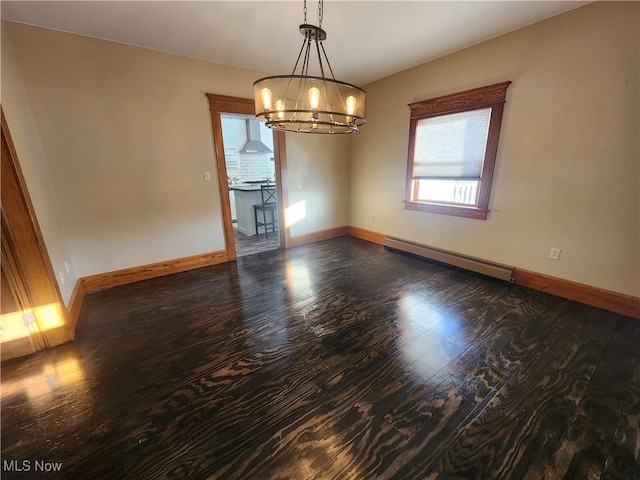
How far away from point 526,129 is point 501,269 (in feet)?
4.90

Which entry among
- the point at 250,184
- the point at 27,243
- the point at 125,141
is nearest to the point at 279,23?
the point at 125,141

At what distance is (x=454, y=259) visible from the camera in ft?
11.1

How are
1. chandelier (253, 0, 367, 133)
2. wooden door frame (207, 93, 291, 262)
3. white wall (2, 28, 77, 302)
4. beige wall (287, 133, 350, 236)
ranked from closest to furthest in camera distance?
chandelier (253, 0, 367, 133) < white wall (2, 28, 77, 302) < wooden door frame (207, 93, 291, 262) < beige wall (287, 133, 350, 236)

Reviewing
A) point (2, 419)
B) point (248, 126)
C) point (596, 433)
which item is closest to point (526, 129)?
point (596, 433)

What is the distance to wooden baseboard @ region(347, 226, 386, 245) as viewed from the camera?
4.54 metres

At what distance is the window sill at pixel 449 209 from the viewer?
318 centimetres

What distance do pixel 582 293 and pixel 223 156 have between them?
4257 millimetres

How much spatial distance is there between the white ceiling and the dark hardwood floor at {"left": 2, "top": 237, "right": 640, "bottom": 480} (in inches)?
102

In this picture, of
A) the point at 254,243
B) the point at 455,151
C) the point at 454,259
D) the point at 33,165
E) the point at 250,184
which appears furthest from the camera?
the point at 250,184

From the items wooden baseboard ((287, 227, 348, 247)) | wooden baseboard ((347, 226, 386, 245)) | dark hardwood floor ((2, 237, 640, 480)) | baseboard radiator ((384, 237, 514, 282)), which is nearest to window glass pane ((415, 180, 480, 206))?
baseboard radiator ((384, 237, 514, 282))

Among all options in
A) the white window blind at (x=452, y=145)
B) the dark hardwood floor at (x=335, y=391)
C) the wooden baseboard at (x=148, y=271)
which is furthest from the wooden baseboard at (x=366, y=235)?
the wooden baseboard at (x=148, y=271)

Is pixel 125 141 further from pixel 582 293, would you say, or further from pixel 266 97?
pixel 582 293

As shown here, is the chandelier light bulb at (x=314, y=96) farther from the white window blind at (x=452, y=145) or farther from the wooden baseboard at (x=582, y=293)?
the wooden baseboard at (x=582, y=293)

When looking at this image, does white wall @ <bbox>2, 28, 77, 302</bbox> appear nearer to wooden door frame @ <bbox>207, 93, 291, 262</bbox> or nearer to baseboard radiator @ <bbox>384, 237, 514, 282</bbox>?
wooden door frame @ <bbox>207, 93, 291, 262</bbox>
